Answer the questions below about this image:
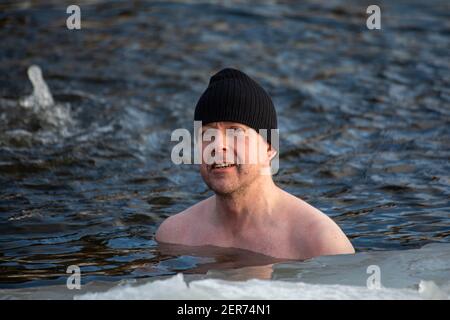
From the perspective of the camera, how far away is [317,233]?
19.4 feet

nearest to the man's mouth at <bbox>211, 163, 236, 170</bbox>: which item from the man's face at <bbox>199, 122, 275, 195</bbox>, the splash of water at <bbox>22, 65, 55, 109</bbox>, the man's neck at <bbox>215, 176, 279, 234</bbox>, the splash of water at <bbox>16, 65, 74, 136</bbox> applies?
the man's face at <bbox>199, 122, 275, 195</bbox>

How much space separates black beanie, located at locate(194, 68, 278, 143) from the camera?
19.2ft

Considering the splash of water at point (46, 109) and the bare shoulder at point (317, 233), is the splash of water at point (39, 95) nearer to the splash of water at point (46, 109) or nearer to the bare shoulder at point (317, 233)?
the splash of water at point (46, 109)

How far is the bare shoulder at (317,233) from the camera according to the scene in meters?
5.91

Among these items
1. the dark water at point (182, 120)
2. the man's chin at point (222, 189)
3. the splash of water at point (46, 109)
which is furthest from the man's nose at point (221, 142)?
the splash of water at point (46, 109)

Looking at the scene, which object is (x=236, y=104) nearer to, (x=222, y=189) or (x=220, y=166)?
(x=220, y=166)

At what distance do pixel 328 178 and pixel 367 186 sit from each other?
40 centimetres

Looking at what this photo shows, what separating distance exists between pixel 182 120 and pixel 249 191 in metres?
4.31

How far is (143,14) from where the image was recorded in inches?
555

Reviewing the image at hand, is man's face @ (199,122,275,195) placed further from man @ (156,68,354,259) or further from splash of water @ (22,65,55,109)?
splash of water @ (22,65,55,109)

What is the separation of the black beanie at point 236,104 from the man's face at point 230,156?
5 cm

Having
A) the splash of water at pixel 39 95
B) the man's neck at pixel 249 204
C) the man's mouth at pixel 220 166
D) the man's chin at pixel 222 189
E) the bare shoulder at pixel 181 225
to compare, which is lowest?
the bare shoulder at pixel 181 225

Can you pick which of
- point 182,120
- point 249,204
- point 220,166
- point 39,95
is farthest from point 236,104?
point 39,95

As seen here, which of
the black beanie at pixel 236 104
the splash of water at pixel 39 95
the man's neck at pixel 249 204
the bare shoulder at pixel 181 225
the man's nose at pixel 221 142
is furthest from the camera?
the splash of water at pixel 39 95
